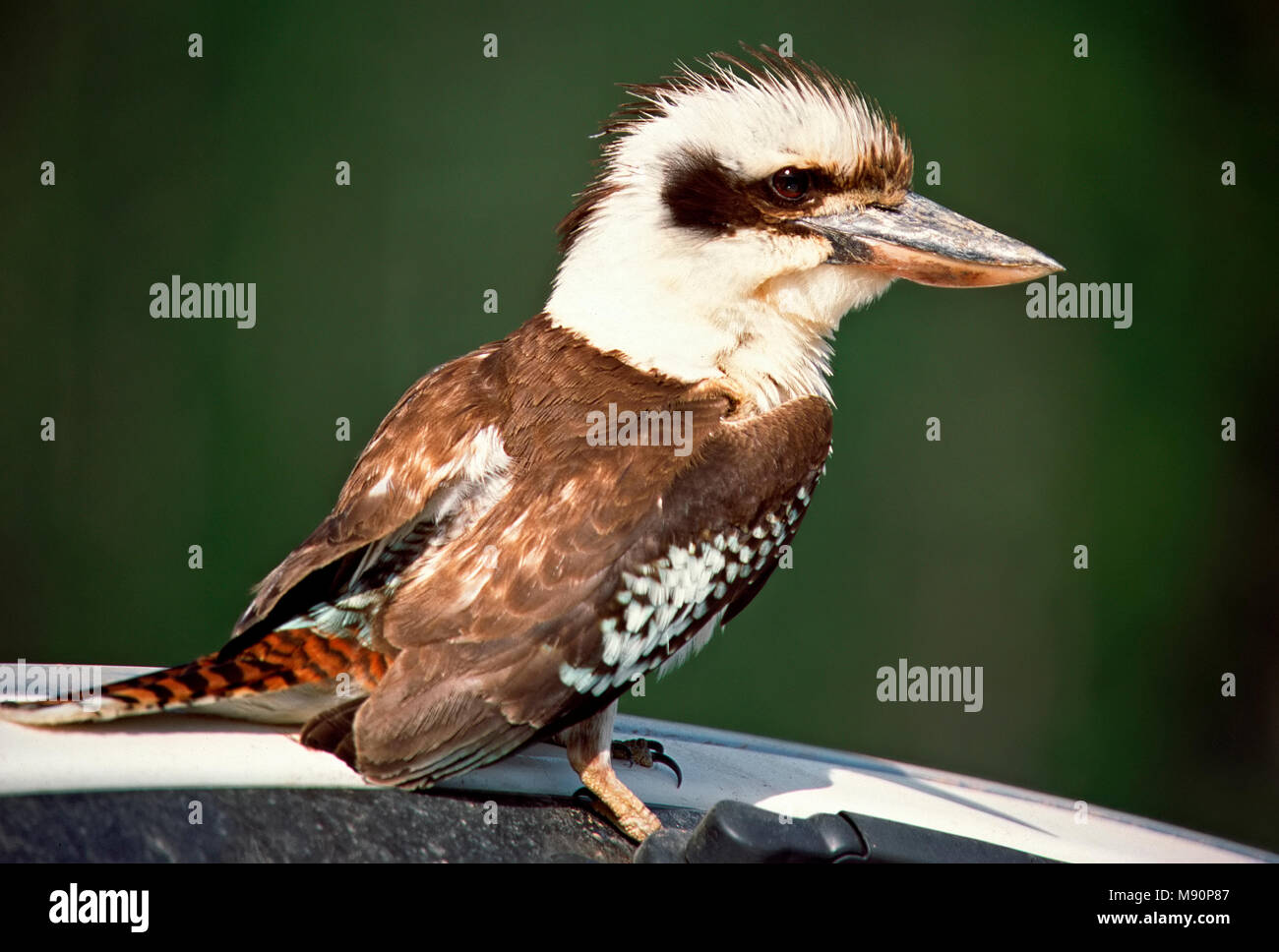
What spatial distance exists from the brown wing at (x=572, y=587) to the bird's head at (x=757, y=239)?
0.75ft

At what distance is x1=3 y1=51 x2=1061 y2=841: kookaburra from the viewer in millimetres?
1801

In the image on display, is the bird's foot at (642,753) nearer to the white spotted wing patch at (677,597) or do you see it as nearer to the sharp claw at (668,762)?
the sharp claw at (668,762)

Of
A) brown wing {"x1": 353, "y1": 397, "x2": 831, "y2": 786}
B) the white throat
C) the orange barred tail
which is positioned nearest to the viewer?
the orange barred tail

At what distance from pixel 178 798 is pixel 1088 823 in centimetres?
127

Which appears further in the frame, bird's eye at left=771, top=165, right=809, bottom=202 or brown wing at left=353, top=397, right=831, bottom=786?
bird's eye at left=771, top=165, right=809, bottom=202

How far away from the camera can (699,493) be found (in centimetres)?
195

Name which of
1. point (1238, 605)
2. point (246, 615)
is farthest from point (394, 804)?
point (1238, 605)

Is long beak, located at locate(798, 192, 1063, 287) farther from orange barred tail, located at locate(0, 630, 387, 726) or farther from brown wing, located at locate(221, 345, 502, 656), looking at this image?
orange barred tail, located at locate(0, 630, 387, 726)

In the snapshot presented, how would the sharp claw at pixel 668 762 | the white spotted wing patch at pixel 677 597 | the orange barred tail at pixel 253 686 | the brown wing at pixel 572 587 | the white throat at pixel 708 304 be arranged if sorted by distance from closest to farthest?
the orange barred tail at pixel 253 686 < the brown wing at pixel 572 587 < the white spotted wing patch at pixel 677 597 < the sharp claw at pixel 668 762 < the white throat at pixel 708 304

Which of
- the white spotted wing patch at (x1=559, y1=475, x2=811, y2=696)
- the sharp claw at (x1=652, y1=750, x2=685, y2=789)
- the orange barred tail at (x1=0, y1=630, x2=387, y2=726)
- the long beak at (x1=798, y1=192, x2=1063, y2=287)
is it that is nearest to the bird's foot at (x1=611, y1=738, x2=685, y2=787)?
the sharp claw at (x1=652, y1=750, x2=685, y2=789)

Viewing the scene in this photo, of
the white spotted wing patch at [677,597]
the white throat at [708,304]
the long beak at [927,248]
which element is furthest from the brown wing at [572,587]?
the long beak at [927,248]

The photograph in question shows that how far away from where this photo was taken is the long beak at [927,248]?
2.26 meters

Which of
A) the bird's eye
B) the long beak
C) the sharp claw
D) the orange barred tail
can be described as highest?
the bird's eye
